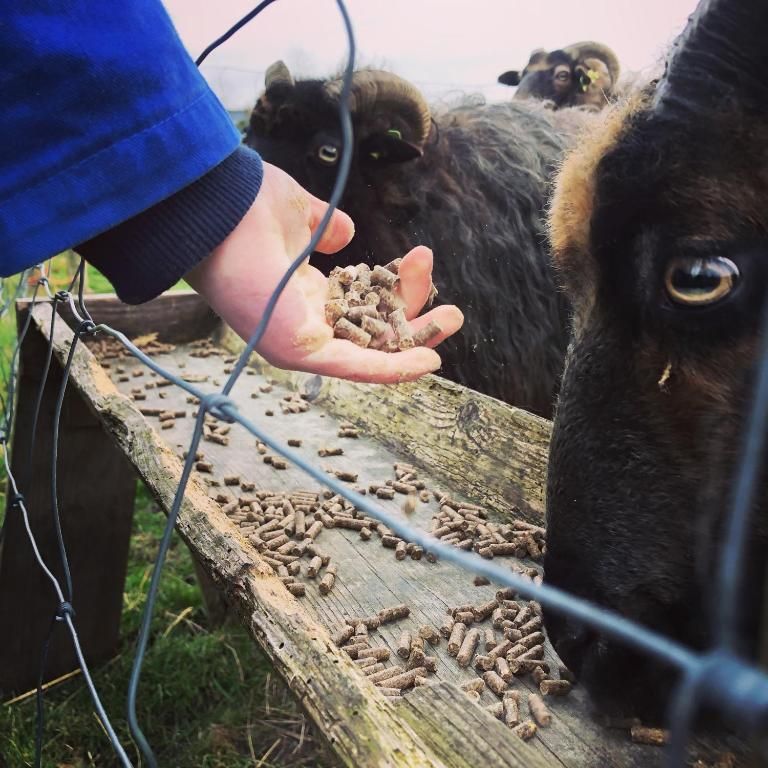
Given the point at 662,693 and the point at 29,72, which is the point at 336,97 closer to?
the point at 29,72

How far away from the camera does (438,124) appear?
5023 millimetres

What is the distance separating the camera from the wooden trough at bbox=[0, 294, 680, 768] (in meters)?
1.11

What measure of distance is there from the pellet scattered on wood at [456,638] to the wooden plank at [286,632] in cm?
46

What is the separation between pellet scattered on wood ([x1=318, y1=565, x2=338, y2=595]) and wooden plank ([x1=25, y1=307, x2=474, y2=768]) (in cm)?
37

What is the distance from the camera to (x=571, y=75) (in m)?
6.66

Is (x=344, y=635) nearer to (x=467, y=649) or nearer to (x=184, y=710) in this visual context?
(x=467, y=649)

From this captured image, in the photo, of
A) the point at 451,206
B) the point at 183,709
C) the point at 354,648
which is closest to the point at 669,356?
the point at 354,648

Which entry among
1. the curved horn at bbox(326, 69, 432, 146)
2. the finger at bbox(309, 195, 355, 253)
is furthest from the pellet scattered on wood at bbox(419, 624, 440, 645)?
the curved horn at bbox(326, 69, 432, 146)

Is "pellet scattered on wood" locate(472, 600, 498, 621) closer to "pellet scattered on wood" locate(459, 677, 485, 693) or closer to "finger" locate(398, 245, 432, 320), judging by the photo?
"pellet scattered on wood" locate(459, 677, 485, 693)

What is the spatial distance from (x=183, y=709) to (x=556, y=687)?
7.25 ft

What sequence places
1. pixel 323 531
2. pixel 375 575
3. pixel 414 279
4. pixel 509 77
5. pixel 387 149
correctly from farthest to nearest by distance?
1. pixel 509 77
2. pixel 387 149
3. pixel 323 531
4. pixel 375 575
5. pixel 414 279

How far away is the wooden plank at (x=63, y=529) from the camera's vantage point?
132 inches

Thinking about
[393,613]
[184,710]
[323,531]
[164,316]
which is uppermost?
[393,613]

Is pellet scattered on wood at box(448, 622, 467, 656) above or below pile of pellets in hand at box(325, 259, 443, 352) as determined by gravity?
below
